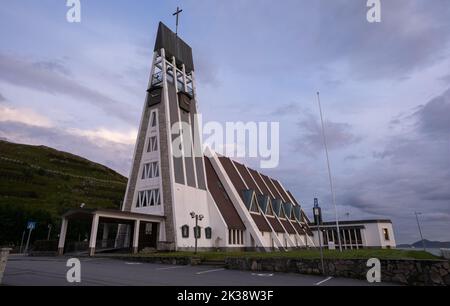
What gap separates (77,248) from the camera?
33.0 meters

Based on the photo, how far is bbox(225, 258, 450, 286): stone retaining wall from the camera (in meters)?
12.4

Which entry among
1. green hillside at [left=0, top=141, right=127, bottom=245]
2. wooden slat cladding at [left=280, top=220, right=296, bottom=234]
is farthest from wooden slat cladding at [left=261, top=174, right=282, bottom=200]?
green hillside at [left=0, top=141, right=127, bottom=245]

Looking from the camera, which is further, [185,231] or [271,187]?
[271,187]

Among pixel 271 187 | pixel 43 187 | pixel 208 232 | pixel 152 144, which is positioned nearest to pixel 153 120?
pixel 152 144

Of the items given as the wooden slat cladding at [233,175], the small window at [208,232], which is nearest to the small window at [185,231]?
the small window at [208,232]

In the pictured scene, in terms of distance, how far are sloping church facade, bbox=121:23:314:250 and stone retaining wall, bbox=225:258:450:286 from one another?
46.0 feet

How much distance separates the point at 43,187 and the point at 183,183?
11872cm

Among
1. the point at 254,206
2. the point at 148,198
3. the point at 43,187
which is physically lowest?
the point at 254,206

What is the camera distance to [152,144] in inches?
1521

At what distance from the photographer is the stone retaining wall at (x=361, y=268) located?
1241cm

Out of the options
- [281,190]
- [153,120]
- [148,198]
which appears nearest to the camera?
[148,198]

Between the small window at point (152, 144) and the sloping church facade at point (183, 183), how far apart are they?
0.11 meters

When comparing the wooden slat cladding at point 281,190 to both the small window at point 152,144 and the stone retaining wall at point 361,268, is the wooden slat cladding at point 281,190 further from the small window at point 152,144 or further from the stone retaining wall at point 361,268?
the stone retaining wall at point 361,268

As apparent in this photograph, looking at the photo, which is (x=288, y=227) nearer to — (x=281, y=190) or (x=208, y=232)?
(x=281, y=190)
